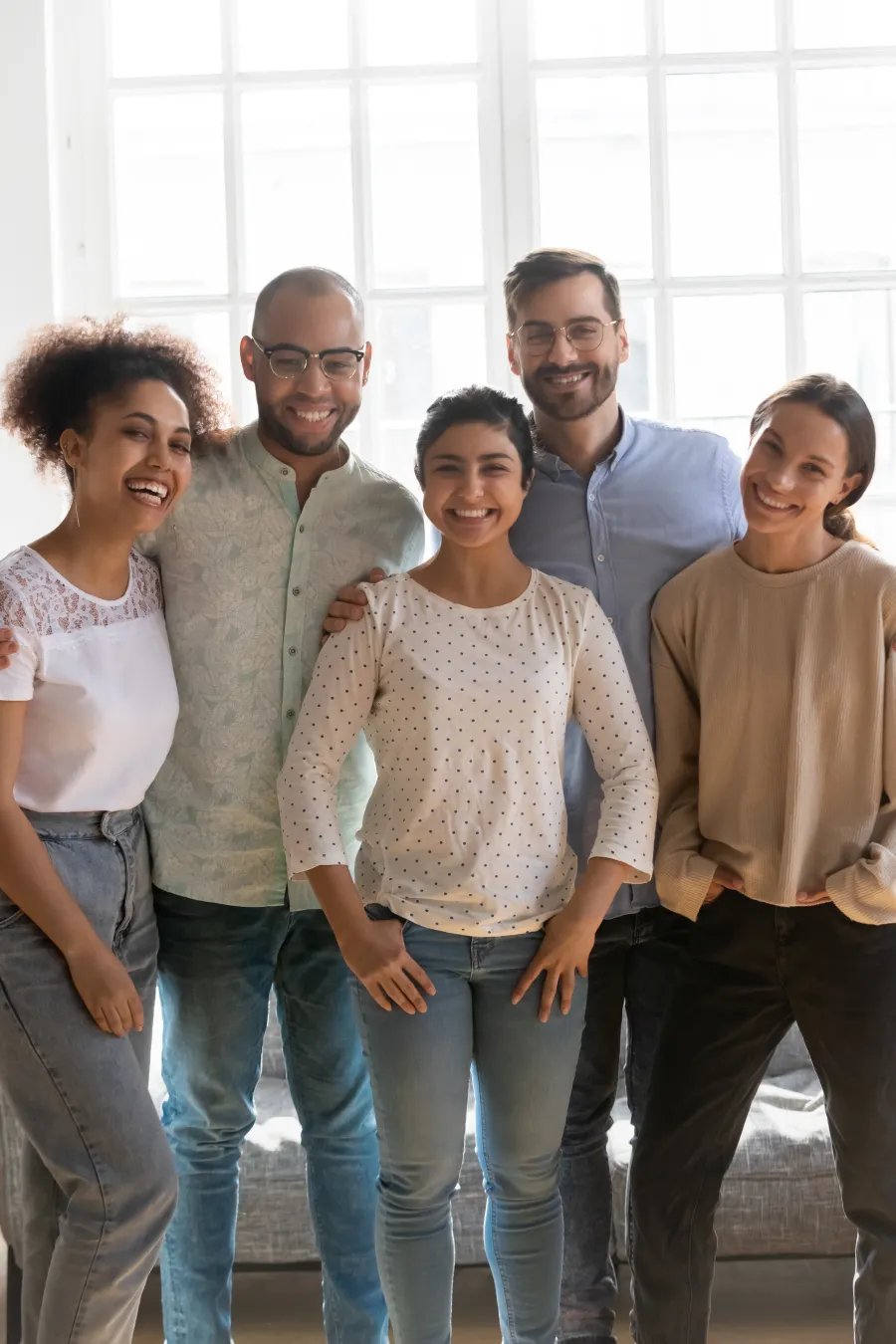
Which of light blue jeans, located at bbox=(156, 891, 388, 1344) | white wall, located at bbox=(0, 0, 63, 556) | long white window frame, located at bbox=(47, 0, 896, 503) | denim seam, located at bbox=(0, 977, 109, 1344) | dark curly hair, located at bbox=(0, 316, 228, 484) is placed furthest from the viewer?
long white window frame, located at bbox=(47, 0, 896, 503)

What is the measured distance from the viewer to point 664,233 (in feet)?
10.7

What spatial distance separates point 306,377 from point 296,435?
0.09 metres

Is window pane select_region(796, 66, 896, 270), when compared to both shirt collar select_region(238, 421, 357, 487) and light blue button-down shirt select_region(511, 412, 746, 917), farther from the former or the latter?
shirt collar select_region(238, 421, 357, 487)

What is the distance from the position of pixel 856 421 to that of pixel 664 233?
5.15 feet

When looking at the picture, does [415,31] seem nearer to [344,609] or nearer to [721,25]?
[721,25]

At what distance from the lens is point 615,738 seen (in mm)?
1855

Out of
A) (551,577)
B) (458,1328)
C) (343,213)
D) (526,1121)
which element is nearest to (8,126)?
(343,213)

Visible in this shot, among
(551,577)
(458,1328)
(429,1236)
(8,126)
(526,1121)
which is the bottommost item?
(458,1328)

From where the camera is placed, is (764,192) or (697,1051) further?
(764,192)

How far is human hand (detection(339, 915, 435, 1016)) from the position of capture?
5.66ft

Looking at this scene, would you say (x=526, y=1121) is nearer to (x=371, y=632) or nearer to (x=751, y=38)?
(x=371, y=632)

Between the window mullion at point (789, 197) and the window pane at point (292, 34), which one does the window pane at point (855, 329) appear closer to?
the window mullion at point (789, 197)

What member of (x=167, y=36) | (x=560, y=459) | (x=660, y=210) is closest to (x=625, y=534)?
(x=560, y=459)

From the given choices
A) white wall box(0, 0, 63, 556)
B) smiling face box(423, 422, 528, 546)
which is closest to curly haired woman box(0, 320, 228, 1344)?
smiling face box(423, 422, 528, 546)
